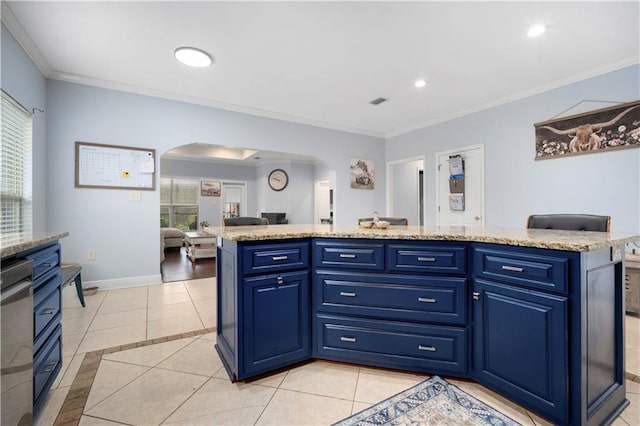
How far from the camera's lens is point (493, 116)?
418cm

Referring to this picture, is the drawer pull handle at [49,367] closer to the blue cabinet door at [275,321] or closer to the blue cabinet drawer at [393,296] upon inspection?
the blue cabinet door at [275,321]

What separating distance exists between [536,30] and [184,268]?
5.49m

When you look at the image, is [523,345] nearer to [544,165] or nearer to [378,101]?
[544,165]

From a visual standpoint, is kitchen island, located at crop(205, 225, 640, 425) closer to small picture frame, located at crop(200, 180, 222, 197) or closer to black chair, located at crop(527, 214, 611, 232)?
black chair, located at crop(527, 214, 611, 232)

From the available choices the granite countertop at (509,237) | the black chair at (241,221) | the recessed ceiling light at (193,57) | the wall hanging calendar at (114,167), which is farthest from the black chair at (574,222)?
the wall hanging calendar at (114,167)

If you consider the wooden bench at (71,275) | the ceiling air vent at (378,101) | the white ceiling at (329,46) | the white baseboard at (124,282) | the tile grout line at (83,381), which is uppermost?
the ceiling air vent at (378,101)

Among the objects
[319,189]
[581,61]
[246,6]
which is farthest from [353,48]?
[319,189]

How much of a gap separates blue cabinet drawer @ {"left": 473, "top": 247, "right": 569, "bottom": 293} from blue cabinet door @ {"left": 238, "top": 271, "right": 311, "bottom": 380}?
3.31 ft

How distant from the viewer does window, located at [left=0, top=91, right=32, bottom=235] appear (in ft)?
8.02

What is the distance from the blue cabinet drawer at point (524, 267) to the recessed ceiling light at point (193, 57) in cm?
294

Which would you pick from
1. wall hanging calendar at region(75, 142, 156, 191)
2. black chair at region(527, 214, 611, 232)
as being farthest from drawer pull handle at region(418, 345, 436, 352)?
wall hanging calendar at region(75, 142, 156, 191)

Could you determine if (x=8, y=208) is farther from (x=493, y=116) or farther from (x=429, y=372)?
(x=493, y=116)

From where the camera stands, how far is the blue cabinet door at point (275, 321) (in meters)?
1.66

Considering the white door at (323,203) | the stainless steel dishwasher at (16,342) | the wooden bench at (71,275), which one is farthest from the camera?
the white door at (323,203)
